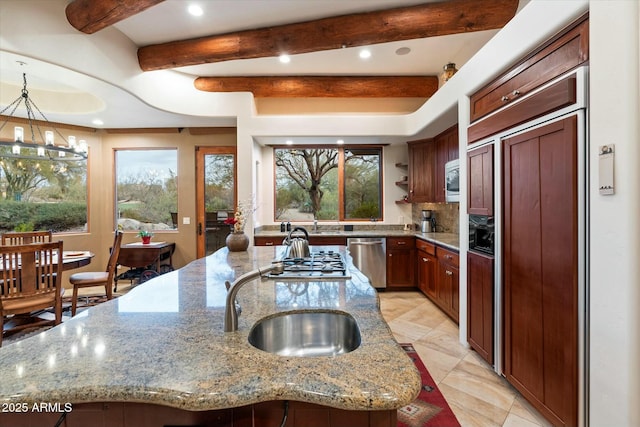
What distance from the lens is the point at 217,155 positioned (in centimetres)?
519

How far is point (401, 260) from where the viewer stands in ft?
14.7

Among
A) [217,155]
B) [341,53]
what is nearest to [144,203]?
[217,155]

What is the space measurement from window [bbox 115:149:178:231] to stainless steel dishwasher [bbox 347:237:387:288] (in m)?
3.29

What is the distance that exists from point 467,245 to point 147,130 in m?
5.37

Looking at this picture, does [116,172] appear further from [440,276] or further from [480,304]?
[480,304]

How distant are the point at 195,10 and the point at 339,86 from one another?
2279 millimetres

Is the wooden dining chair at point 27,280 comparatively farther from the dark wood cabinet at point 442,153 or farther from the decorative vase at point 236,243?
the dark wood cabinet at point 442,153

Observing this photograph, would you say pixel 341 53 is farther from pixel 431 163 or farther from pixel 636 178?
pixel 636 178

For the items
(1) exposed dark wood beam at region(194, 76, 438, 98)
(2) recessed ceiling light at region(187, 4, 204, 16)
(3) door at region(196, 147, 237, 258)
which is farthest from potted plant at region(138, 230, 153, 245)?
(2) recessed ceiling light at region(187, 4, 204, 16)

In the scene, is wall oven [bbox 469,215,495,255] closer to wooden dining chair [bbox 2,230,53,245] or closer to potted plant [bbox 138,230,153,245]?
potted plant [bbox 138,230,153,245]

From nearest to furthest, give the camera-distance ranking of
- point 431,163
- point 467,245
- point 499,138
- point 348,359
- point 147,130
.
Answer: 1. point 348,359
2. point 499,138
3. point 467,245
4. point 431,163
5. point 147,130

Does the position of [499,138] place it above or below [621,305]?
above

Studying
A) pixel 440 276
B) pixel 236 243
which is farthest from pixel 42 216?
pixel 440 276

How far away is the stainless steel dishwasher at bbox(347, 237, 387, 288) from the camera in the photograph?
14.6ft
